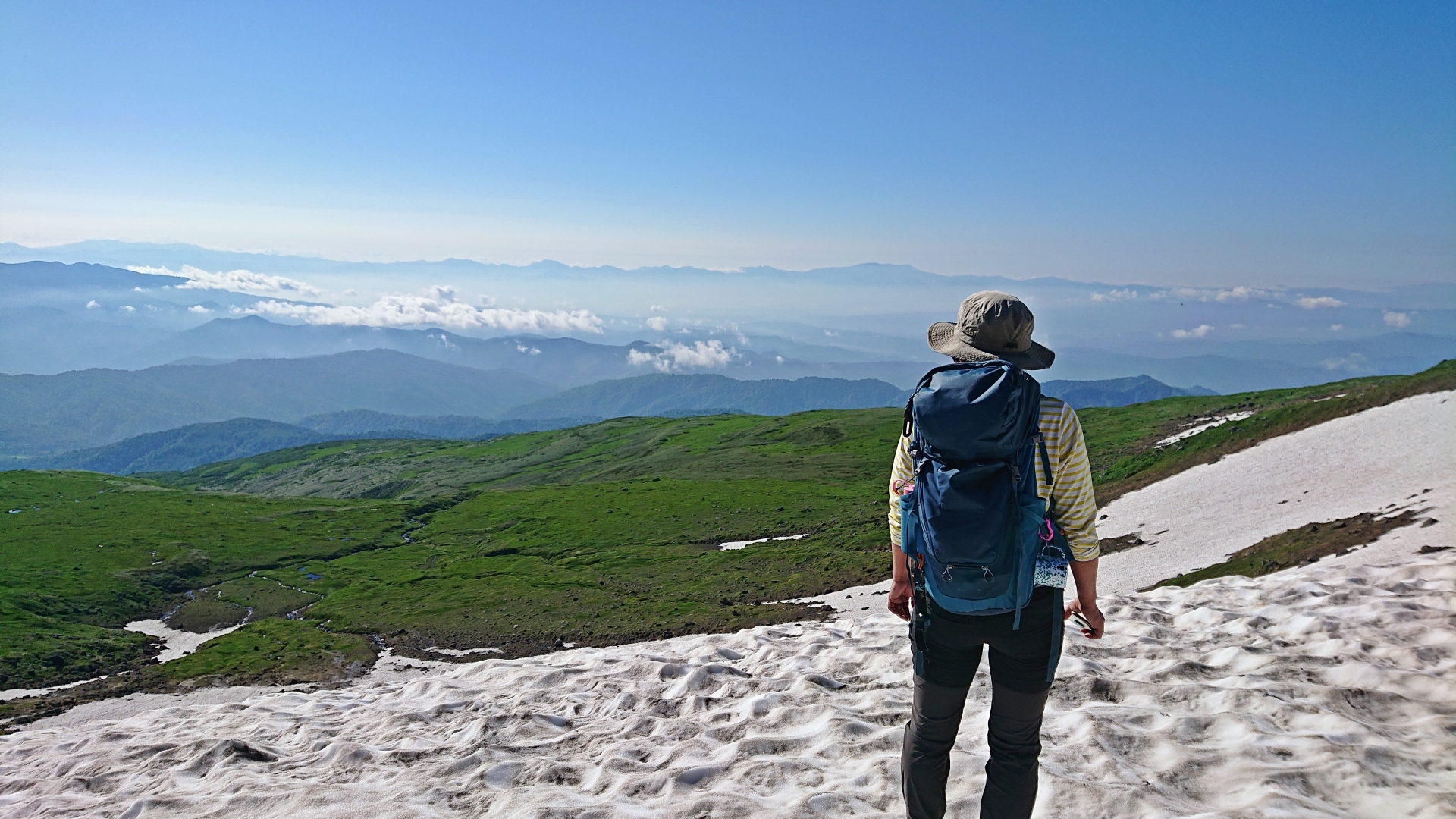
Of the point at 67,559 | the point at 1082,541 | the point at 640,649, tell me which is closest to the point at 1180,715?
the point at 1082,541

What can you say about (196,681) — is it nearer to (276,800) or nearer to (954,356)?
(276,800)

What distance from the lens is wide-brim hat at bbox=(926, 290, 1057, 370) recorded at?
604 cm

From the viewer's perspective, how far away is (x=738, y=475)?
408 feet

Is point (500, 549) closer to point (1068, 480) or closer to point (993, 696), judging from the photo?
point (993, 696)

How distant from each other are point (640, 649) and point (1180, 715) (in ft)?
46.5

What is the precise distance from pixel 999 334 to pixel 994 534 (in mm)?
1574

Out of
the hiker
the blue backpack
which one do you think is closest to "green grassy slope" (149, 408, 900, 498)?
the hiker

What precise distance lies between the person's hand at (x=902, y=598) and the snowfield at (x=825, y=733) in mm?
2686

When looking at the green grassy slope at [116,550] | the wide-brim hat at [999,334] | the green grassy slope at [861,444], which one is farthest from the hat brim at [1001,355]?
the green grassy slope at [116,550]

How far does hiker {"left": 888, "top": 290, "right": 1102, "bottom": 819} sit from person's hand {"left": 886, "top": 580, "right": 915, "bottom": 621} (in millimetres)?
148

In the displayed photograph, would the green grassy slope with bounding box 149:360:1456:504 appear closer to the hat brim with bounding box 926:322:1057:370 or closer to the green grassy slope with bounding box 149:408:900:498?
the green grassy slope with bounding box 149:408:900:498

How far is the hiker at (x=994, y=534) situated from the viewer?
5.60m

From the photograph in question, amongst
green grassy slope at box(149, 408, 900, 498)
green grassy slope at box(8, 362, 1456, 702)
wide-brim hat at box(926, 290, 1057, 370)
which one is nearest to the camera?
wide-brim hat at box(926, 290, 1057, 370)

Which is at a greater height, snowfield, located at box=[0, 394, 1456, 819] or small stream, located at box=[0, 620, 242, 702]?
snowfield, located at box=[0, 394, 1456, 819]
